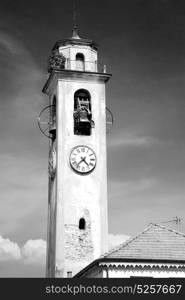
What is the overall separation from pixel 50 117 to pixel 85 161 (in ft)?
15.8

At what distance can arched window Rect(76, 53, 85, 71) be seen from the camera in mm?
48875

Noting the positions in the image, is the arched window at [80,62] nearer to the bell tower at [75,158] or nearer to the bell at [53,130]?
the bell tower at [75,158]

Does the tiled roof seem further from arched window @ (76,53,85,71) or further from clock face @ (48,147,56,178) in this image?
arched window @ (76,53,85,71)

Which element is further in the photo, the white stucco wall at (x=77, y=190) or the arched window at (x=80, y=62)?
the arched window at (x=80, y=62)

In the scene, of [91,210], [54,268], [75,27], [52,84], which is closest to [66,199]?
[91,210]

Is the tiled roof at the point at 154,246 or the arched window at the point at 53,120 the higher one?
the arched window at the point at 53,120

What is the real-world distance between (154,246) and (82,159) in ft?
39.4

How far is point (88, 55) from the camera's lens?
4922cm

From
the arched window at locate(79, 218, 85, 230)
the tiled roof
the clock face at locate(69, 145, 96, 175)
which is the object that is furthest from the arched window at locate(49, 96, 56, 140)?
the tiled roof

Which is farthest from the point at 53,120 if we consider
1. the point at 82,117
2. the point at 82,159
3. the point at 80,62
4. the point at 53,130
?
the point at 80,62

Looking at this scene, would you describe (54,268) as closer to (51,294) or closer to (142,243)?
(142,243)

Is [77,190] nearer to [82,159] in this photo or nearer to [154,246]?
[82,159]

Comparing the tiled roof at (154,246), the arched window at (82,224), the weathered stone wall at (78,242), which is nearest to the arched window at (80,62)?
the weathered stone wall at (78,242)

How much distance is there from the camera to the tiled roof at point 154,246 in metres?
34.2
